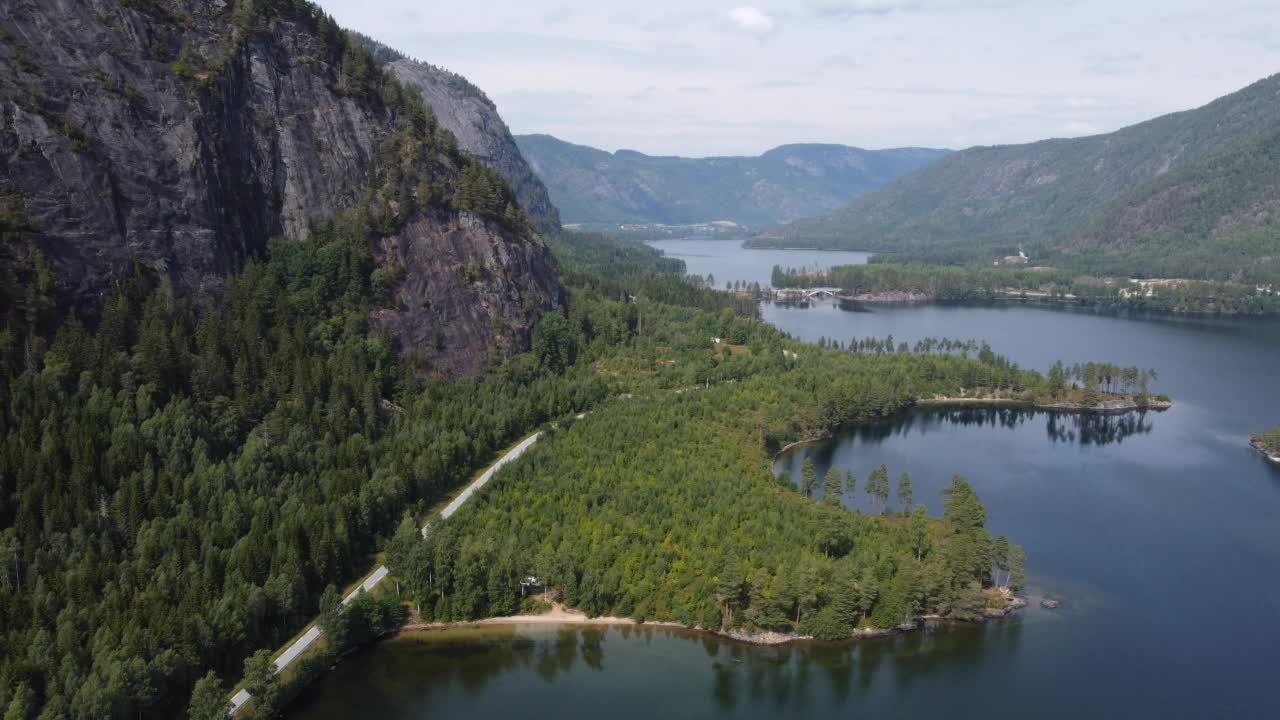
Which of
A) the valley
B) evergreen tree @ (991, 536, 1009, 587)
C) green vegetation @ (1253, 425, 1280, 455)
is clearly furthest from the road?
green vegetation @ (1253, 425, 1280, 455)

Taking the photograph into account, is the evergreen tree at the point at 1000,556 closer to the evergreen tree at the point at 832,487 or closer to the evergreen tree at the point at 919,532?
the evergreen tree at the point at 919,532

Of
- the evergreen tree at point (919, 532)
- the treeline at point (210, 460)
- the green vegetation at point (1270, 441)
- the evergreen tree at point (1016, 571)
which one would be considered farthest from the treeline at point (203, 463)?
the green vegetation at point (1270, 441)

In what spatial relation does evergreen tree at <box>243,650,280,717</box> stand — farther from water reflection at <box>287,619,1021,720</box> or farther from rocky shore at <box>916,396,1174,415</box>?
rocky shore at <box>916,396,1174,415</box>

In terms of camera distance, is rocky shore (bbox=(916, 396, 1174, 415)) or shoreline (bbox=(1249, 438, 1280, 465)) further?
rocky shore (bbox=(916, 396, 1174, 415))

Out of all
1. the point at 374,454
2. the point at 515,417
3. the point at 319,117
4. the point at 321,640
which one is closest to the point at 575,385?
the point at 515,417

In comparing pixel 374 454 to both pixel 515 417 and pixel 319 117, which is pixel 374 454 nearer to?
pixel 515 417

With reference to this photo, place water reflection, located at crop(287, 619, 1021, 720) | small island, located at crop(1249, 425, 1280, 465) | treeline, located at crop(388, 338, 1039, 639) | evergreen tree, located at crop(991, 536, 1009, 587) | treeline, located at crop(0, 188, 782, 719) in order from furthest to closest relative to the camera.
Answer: small island, located at crop(1249, 425, 1280, 465), evergreen tree, located at crop(991, 536, 1009, 587), treeline, located at crop(388, 338, 1039, 639), water reflection, located at crop(287, 619, 1021, 720), treeline, located at crop(0, 188, 782, 719)
